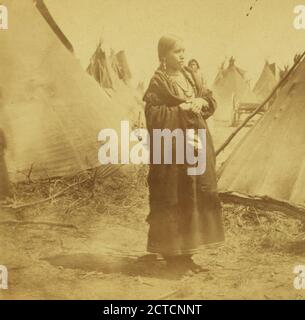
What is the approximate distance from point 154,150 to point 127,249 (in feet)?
2.54

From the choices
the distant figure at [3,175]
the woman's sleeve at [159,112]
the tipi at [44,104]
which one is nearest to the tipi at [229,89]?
the woman's sleeve at [159,112]

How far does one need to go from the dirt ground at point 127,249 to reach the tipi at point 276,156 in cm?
16

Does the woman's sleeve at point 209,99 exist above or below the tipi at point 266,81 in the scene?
below

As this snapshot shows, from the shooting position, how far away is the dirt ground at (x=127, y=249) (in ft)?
16.9

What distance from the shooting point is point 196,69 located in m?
5.10

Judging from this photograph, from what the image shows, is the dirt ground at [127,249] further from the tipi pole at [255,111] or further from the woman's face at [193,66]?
the woman's face at [193,66]

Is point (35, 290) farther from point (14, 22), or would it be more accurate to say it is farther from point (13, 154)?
point (14, 22)

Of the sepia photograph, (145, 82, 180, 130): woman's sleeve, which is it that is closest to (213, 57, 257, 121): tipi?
the sepia photograph

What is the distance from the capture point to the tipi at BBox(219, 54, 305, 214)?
5109 mm

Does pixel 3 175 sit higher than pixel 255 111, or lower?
lower

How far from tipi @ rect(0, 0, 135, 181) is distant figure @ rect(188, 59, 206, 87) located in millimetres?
585

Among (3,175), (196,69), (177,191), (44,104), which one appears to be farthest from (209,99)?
(3,175)

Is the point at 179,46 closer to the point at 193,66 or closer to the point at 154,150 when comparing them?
the point at 193,66

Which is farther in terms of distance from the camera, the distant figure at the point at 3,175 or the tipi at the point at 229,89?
the distant figure at the point at 3,175
